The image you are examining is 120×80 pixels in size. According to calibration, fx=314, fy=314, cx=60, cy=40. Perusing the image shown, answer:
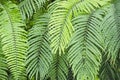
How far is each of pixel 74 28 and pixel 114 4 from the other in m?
0.36

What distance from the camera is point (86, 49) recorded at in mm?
2328

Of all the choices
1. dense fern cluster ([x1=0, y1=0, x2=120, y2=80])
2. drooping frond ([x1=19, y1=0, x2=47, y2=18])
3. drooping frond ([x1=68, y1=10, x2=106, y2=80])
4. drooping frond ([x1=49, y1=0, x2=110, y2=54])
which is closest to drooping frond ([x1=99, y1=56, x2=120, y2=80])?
dense fern cluster ([x1=0, y1=0, x2=120, y2=80])

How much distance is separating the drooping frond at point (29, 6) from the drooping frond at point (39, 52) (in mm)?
215

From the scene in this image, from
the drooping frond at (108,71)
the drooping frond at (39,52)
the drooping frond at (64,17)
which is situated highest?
the drooping frond at (64,17)

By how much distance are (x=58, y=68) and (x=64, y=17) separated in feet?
1.42

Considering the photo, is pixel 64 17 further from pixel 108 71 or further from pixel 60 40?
pixel 108 71

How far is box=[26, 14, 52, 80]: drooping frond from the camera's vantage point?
8.33ft

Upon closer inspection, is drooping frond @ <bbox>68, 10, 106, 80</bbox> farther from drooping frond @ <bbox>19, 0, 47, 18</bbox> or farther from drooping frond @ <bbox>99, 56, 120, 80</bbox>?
drooping frond @ <bbox>19, 0, 47, 18</bbox>

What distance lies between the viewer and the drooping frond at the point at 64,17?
2.38m

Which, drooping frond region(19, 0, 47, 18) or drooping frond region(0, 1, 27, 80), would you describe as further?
drooping frond region(19, 0, 47, 18)

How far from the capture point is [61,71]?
8.53 ft

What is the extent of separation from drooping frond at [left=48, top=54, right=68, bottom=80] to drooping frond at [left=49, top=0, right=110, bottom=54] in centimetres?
7

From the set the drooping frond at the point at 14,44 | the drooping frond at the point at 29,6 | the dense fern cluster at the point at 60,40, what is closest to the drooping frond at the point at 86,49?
the dense fern cluster at the point at 60,40

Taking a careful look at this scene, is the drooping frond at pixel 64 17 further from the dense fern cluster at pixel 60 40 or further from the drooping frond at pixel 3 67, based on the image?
the drooping frond at pixel 3 67
